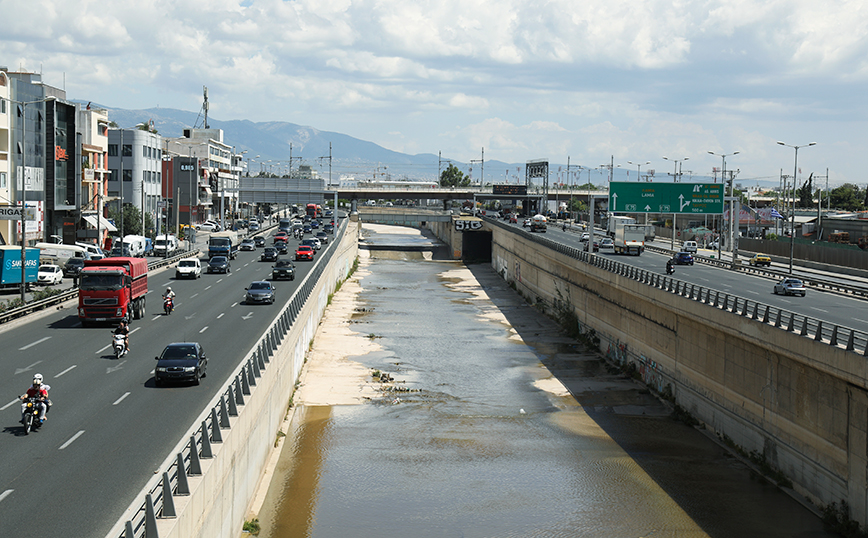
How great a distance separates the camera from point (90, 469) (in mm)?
21094

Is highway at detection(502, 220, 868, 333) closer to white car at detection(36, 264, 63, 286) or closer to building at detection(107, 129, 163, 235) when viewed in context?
white car at detection(36, 264, 63, 286)

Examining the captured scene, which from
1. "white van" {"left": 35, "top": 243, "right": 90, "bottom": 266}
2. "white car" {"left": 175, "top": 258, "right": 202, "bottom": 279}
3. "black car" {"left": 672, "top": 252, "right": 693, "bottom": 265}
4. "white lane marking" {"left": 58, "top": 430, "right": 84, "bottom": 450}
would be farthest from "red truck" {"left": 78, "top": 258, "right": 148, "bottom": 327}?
"black car" {"left": 672, "top": 252, "right": 693, "bottom": 265}

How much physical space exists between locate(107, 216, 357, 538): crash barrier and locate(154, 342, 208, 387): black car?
2.59 meters

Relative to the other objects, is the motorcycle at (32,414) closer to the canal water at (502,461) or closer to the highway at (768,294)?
the canal water at (502,461)

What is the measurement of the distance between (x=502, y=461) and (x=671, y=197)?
4774 centimetres

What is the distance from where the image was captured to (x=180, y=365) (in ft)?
103

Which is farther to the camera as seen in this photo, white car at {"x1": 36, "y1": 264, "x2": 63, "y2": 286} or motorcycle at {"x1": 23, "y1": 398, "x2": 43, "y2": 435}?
white car at {"x1": 36, "y1": 264, "x2": 63, "y2": 286}

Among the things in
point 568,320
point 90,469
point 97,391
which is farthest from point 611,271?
point 90,469

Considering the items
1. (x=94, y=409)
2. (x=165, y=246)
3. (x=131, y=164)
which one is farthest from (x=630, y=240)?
(x=131, y=164)

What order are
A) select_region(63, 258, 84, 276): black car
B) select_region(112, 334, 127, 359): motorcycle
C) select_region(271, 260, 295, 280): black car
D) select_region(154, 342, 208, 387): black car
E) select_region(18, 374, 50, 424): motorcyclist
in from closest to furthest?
select_region(18, 374, 50, 424): motorcyclist, select_region(154, 342, 208, 387): black car, select_region(112, 334, 127, 359): motorcycle, select_region(63, 258, 84, 276): black car, select_region(271, 260, 295, 280): black car

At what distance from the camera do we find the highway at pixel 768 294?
40969 mm

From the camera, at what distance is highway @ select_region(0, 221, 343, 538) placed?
18.6 meters

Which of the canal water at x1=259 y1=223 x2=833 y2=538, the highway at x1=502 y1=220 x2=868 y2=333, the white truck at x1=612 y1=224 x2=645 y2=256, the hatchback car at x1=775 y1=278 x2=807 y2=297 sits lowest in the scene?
the canal water at x1=259 y1=223 x2=833 y2=538

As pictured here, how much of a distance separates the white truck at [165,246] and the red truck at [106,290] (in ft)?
146
